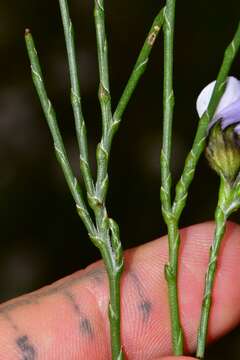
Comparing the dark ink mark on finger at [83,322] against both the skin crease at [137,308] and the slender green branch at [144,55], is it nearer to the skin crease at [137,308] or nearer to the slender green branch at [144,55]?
the skin crease at [137,308]

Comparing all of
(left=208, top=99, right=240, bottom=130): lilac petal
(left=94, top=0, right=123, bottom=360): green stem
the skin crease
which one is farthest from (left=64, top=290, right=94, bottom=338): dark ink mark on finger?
(left=208, top=99, right=240, bottom=130): lilac petal

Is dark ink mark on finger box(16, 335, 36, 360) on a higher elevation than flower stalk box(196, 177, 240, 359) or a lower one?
lower

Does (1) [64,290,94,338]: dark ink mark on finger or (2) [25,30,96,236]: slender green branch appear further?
(1) [64,290,94,338]: dark ink mark on finger

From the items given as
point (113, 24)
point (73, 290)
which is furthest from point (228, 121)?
point (113, 24)

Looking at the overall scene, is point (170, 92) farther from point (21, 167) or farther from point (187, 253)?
point (21, 167)

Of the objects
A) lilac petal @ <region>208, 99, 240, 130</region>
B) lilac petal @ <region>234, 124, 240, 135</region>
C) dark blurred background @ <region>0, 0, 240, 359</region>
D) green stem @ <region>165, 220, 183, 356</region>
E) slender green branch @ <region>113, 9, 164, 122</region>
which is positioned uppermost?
slender green branch @ <region>113, 9, 164, 122</region>

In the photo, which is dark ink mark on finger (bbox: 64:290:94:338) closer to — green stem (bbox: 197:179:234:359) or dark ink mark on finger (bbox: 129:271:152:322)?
dark ink mark on finger (bbox: 129:271:152:322)
